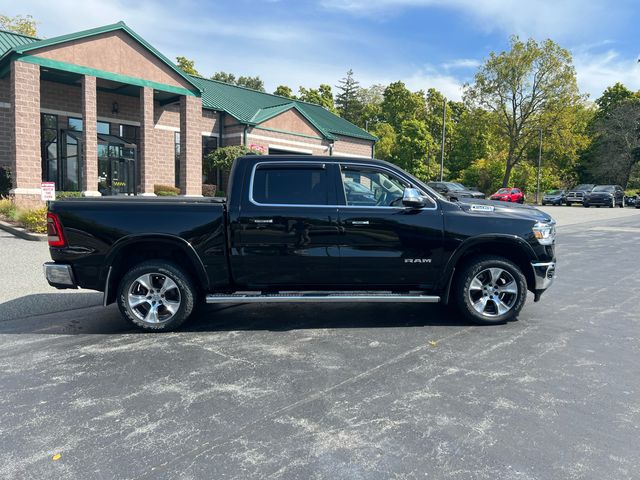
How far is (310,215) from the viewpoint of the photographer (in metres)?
5.49

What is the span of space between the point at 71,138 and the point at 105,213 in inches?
733

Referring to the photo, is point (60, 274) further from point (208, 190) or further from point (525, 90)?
point (525, 90)

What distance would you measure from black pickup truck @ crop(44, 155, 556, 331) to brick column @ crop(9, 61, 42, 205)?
45.2 ft

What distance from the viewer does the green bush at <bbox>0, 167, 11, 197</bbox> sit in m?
18.6

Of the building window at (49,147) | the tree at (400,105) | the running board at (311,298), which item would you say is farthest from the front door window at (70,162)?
the tree at (400,105)

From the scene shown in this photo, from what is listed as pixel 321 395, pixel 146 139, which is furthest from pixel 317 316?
pixel 146 139

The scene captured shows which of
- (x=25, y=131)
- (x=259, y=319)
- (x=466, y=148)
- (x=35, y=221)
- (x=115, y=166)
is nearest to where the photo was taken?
(x=259, y=319)

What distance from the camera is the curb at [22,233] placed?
11836 mm

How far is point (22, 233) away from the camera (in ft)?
40.4

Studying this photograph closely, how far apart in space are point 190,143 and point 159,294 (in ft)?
58.2

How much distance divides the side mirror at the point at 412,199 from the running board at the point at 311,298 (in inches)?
41.2

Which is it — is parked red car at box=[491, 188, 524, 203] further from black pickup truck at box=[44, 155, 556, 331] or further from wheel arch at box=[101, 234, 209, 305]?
wheel arch at box=[101, 234, 209, 305]

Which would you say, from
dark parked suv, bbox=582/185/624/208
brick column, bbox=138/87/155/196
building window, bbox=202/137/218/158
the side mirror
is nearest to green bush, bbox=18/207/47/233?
brick column, bbox=138/87/155/196

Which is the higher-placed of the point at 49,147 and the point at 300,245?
the point at 49,147
